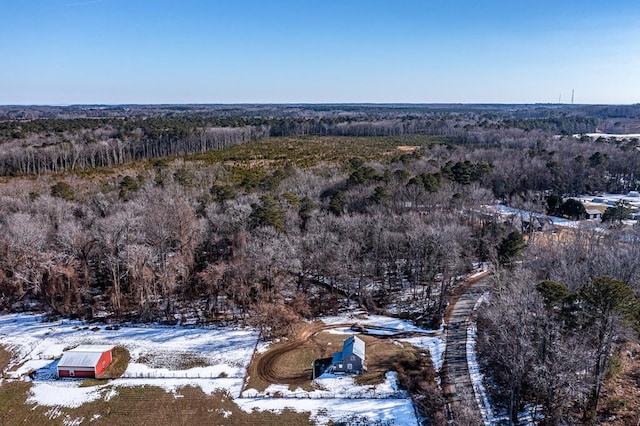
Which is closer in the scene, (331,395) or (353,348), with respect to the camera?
(331,395)

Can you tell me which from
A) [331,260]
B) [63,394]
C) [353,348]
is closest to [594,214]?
[331,260]

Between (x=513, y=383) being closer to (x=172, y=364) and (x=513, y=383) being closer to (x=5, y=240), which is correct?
(x=172, y=364)

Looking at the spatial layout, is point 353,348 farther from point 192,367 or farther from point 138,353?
point 138,353

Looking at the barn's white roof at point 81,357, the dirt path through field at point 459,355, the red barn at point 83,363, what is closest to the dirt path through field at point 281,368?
the dirt path through field at point 459,355

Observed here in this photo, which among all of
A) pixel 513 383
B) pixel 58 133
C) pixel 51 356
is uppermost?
pixel 58 133

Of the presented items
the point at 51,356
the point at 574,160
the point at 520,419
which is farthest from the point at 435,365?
the point at 574,160

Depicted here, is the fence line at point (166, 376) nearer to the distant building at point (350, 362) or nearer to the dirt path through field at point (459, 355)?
the distant building at point (350, 362)

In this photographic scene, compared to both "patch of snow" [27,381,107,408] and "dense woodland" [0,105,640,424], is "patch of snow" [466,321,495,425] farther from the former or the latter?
"patch of snow" [27,381,107,408]
